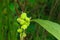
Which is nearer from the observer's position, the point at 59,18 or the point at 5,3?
the point at 5,3

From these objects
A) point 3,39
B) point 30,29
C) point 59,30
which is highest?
point 59,30

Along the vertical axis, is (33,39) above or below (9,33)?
below

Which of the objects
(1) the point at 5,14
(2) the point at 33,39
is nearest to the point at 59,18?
(2) the point at 33,39

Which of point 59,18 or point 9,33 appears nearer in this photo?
point 9,33

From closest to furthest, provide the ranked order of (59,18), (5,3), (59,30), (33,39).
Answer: (59,30) → (5,3) → (33,39) → (59,18)

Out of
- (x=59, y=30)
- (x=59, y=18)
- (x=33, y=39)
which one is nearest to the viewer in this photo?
(x=59, y=30)

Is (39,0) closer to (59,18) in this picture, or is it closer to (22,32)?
(59,18)

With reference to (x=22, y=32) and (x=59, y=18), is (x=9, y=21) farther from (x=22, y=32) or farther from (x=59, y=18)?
(x=59, y=18)

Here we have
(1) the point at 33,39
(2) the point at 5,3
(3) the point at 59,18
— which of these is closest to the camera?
(2) the point at 5,3

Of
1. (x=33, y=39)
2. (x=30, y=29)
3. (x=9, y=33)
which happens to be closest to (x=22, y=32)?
(x=9, y=33)

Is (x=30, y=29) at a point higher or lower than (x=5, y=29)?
lower
